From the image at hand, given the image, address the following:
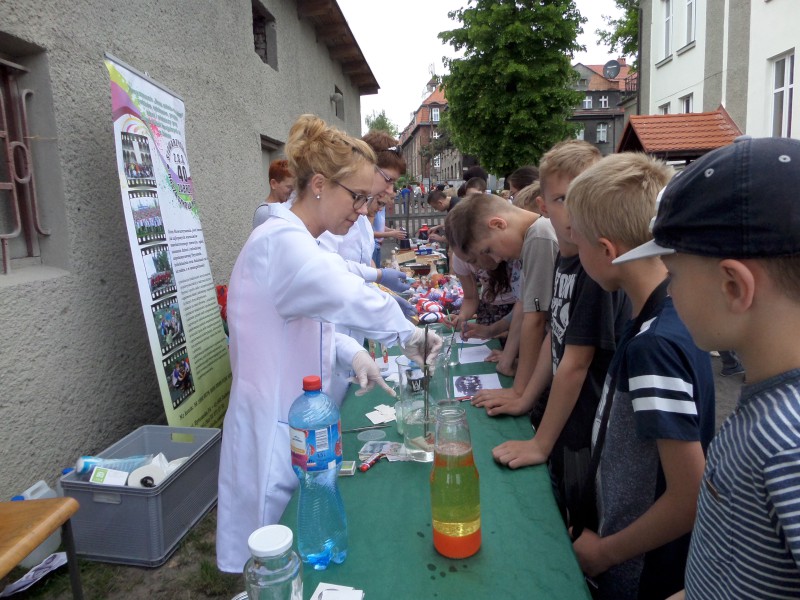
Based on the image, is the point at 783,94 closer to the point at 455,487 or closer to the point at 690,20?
the point at 690,20

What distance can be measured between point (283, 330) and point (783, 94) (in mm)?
11729

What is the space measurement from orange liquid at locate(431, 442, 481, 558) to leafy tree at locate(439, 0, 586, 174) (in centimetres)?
1981

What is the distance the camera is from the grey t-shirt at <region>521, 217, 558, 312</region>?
221cm

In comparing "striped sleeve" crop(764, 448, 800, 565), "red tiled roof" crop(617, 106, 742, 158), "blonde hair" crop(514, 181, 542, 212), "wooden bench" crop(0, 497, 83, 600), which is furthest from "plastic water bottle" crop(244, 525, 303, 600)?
"red tiled roof" crop(617, 106, 742, 158)

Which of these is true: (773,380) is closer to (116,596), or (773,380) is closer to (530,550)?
(530,550)

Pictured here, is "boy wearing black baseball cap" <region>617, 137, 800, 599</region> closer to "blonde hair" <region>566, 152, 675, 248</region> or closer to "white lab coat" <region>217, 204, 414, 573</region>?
"blonde hair" <region>566, 152, 675, 248</region>

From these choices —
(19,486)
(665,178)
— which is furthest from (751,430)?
(19,486)

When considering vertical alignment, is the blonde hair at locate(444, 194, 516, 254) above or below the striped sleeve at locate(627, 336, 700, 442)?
above

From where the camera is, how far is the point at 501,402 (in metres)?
1.99

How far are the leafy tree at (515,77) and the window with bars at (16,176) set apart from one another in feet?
61.8

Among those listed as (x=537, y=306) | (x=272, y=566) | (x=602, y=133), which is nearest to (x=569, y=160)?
(x=537, y=306)

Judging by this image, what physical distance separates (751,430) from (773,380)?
78 mm

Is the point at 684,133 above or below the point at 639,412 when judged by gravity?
above

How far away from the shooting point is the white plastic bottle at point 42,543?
2.32 metres
